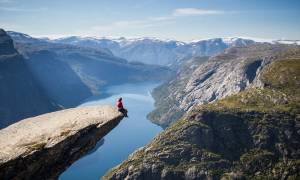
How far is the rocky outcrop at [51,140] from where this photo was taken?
23.0 meters

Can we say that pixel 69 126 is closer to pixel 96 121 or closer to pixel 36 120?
pixel 96 121

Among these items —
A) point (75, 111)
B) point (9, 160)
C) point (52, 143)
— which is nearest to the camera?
point (9, 160)

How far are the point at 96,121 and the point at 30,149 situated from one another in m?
4.94

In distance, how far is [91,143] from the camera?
88.4 feet

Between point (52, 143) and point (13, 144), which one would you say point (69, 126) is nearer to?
point (52, 143)

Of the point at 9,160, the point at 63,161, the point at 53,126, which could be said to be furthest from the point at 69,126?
the point at 9,160

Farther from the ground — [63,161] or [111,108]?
[111,108]

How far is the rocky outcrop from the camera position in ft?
75.4

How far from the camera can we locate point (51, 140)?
24.2 m

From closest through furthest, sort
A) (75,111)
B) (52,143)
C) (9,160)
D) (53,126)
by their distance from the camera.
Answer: (9,160) → (52,143) → (53,126) → (75,111)

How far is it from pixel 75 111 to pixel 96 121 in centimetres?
248

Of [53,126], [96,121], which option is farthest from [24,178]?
[96,121]

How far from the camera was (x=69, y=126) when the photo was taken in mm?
25453

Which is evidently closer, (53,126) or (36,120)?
(53,126)
